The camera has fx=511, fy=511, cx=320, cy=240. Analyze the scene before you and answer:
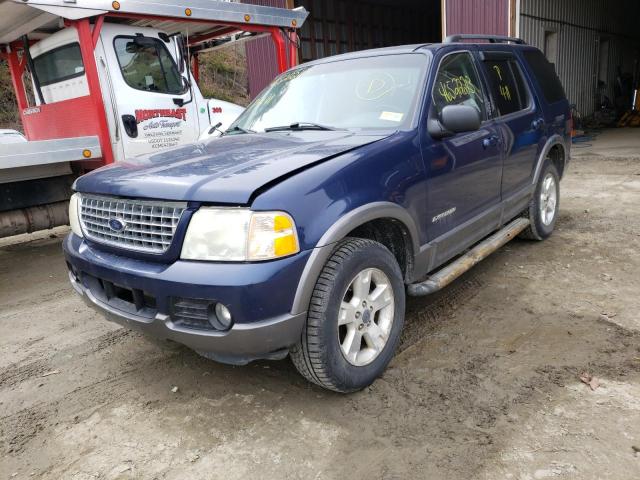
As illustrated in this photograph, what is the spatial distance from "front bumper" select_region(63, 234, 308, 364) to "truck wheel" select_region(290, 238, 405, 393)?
125 mm

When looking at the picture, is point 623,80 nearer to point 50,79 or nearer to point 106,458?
point 50,79

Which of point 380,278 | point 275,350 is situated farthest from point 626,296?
point 275,350

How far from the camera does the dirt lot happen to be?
7.48ft

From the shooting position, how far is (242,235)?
2.27m

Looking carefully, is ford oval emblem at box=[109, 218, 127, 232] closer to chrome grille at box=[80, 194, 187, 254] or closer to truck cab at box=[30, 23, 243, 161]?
chrome grille at box=[80, 194, 187, 254]

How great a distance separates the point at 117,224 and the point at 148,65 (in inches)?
147

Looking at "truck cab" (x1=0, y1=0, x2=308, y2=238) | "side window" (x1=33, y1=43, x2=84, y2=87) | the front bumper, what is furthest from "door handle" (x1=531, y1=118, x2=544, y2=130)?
"side window" (x1=33, y1=43, x2=84, y2=87)

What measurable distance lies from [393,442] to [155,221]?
154cm

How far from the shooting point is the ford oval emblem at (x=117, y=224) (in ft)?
8.57

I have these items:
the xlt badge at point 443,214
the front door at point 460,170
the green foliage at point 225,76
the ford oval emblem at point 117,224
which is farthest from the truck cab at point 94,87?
the green foliage at point 225,76

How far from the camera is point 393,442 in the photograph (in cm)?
238

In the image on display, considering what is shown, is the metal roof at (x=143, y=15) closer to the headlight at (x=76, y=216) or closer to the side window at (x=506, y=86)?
the headlight at (x=76, y=216)

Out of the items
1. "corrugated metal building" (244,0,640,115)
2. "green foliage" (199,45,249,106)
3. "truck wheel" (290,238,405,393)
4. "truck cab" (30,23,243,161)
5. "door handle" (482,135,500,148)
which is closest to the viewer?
"truck wheel" (290,238,405,393)

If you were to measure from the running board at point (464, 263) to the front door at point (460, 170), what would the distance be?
0.28 feet
